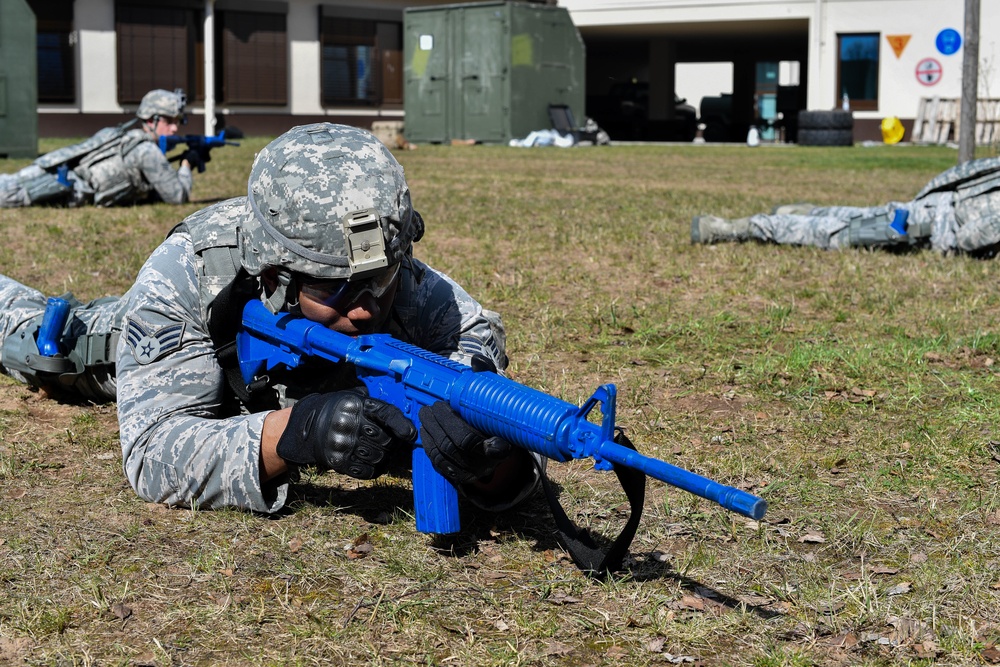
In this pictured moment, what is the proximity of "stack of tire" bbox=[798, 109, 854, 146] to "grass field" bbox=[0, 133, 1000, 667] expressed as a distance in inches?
882

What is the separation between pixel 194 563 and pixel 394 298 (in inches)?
36.1

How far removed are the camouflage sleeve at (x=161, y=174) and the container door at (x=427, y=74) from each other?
17140 millimetres

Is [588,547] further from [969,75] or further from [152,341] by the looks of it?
[969,75]

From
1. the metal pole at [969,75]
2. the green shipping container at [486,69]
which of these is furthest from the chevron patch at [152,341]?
the green shipping container at [486,69]

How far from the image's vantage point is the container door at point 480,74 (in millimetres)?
27094

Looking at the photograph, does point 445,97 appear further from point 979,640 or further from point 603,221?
point 979,640

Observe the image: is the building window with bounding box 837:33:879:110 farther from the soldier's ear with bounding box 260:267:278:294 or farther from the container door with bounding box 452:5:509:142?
the soldier's ear with bounding box 260:267:278:294

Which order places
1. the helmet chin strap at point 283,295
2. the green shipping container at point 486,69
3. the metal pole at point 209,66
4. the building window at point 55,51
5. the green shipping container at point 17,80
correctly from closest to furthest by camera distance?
the helmet chin strap at point 283,295 < the green shipping container at point 17,80 < the building window at point 55,51 < the metal pole at point 209,66 < the green shipping container at point 486,69

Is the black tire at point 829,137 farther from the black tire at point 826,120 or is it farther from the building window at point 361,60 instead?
the building window at point 361,60

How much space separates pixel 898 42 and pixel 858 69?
1.29 m

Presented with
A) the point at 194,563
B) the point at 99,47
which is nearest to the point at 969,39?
the point at 194,563

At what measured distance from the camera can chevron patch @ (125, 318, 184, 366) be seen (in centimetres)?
332

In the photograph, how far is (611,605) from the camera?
2867 mm

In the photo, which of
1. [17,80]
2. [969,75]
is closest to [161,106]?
[17,80]
